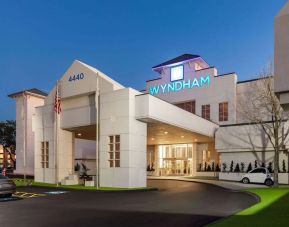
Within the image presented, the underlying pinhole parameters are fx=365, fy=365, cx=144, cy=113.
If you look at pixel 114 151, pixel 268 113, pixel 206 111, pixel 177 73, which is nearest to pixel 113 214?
pixel 114 151

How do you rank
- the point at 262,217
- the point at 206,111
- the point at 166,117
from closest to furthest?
the point at 262,217 < the point at 166,117 < the point at 206,111

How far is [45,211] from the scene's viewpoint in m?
14.6

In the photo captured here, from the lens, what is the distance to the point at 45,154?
3328cm

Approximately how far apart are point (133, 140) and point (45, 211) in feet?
41.5

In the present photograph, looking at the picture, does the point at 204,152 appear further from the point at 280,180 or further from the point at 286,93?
the point at 286,93

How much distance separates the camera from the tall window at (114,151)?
27.2m

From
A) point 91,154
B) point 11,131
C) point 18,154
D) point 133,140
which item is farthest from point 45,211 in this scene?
point 11,131

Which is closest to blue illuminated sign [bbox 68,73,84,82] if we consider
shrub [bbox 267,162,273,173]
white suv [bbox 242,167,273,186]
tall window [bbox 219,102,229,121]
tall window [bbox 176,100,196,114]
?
white suv [bbox 242,167,273,186]

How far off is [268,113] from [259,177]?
31.6 feet

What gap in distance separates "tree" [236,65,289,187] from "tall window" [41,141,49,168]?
62.0 feet

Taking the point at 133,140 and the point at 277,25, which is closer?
the point at 277,25

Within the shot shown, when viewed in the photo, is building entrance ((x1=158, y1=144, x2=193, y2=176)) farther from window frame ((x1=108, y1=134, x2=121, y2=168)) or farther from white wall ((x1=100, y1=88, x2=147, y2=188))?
window frame ((x1=108, y1=134, x2=121, y2=168))

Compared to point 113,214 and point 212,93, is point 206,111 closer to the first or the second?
point 212,93

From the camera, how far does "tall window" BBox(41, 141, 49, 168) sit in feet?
109
